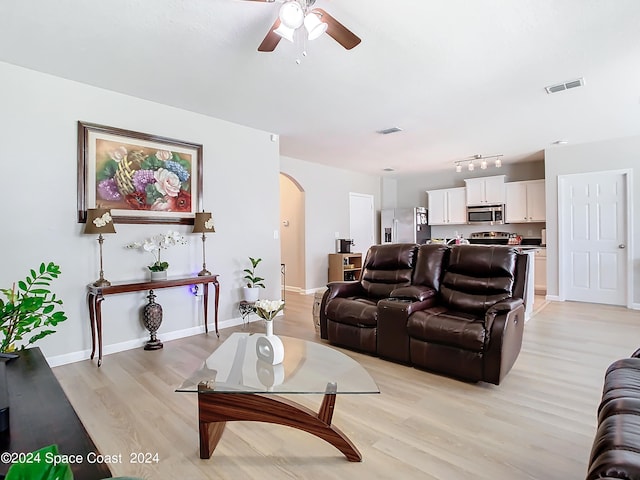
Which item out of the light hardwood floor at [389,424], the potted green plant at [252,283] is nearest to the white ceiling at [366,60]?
the potted green plant at [252,283]

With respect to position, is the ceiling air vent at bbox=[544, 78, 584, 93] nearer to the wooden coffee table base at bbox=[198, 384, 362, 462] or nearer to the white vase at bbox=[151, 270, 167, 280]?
the wooden coffee table base at bbox=[198, 384, 362, 462]

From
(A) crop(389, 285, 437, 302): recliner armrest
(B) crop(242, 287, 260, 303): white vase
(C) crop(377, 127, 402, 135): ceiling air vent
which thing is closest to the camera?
(A) crop(389, 285, 437, 302): recliner armrest

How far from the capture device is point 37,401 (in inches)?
51.6

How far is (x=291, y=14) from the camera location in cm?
186

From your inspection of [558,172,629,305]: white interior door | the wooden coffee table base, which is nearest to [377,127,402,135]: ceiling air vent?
[558,172,629,305]: white interior door

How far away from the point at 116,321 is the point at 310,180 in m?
4.25

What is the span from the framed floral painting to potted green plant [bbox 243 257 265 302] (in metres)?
0.99

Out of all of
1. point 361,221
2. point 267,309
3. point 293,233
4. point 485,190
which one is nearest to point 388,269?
point 267,309

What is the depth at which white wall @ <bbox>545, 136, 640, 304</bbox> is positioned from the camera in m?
5.18

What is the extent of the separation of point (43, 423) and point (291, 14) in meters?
2.08

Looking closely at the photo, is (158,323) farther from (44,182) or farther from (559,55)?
(559,55)

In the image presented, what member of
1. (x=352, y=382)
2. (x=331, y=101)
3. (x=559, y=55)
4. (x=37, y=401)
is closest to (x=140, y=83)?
(x=331, y=101)

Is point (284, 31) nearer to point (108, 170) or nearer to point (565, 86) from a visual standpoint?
point (108, 170)

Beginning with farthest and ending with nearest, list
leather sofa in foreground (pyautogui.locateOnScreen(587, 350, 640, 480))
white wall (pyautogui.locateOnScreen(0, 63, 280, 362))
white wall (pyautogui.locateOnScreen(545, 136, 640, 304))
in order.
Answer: white wall (pyautogui.locateOnScreen(545, 136, 640, 304)) → white wall (pyautogui.locateOnScreen(0, 63, 280, 362)) → leather sofa in foreground (pyautogui.locateOnScreen(587, 350, 640, 480))
